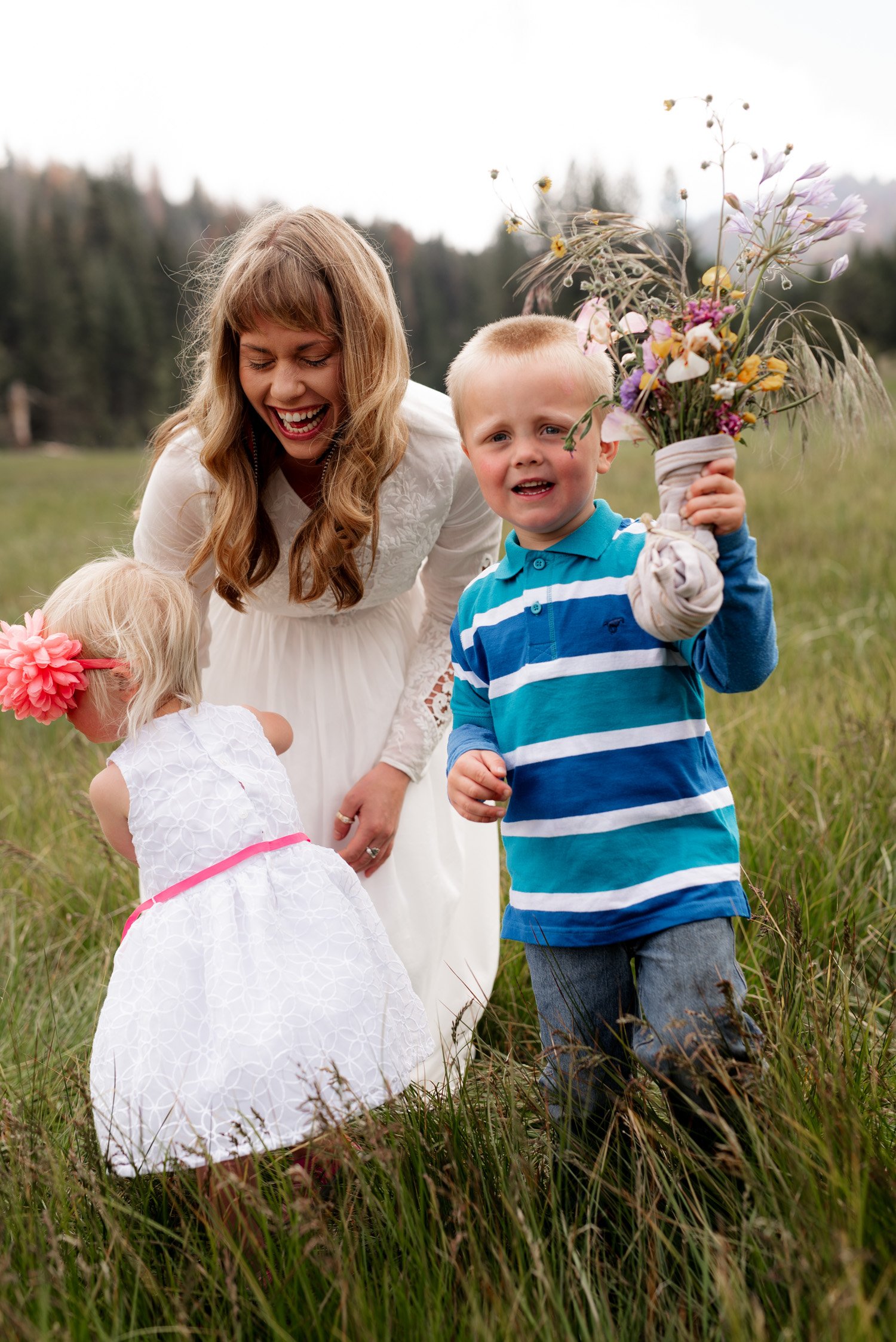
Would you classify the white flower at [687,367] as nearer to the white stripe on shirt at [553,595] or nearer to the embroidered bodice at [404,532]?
the white stripe on shirt at [553,595]

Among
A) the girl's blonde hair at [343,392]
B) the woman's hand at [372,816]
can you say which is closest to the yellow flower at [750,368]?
the girl's blonde hair at [343,392]

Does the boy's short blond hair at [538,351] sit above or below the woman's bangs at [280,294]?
below

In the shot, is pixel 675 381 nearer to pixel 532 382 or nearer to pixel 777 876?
pixel 532 382

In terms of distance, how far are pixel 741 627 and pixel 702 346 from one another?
414 mm

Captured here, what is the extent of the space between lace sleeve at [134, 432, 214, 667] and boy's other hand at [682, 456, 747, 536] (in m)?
1.38

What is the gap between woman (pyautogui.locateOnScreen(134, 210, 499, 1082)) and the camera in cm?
227

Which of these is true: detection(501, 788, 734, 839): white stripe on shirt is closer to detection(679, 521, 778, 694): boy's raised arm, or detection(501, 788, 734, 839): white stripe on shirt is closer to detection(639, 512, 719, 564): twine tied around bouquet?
detection(679, 521, 778, 694): boy's raised arm

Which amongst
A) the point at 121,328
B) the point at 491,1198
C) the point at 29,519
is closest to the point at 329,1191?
the point at 491,1198

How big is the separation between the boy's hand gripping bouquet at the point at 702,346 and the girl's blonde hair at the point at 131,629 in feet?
2.89

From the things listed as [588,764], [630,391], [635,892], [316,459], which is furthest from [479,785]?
[316,459]

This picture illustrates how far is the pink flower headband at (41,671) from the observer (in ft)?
6.13

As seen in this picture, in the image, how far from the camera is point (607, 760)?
5.67 feet

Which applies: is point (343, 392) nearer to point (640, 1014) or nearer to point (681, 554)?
point (681, 554)

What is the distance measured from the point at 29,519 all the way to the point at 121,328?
136 feet
